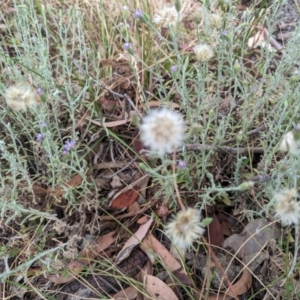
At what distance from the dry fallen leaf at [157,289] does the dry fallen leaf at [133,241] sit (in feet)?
0.36

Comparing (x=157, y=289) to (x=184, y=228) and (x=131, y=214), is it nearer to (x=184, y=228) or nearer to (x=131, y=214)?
(x=131, y=214)

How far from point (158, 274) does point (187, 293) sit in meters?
0.14

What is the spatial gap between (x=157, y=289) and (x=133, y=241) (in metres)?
0.19

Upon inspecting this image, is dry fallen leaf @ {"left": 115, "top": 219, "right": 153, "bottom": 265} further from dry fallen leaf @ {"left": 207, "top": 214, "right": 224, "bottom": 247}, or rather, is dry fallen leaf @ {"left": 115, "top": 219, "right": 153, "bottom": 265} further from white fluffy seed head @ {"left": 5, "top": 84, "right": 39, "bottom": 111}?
white fluffy seed head @ {"left": 5, "top": 84, "right": 39, "bottom": 111}

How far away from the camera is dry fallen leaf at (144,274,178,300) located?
1.41 meters

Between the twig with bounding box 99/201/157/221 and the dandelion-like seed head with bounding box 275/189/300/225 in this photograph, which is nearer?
the dandelion-like seed head with bounding box 275/189/300/225

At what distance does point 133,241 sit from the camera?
153cm

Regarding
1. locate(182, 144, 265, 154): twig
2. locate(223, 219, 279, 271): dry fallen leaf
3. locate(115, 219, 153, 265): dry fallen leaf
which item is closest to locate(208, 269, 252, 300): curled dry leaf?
locate(223, 219, 279, 271): dry fallen leaf

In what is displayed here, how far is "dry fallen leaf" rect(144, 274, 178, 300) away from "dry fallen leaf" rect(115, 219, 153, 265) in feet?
0.36

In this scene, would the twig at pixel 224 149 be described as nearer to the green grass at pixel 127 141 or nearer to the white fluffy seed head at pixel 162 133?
the green grass at pixel 127 141

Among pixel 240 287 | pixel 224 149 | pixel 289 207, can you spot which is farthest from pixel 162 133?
pixel 240 287

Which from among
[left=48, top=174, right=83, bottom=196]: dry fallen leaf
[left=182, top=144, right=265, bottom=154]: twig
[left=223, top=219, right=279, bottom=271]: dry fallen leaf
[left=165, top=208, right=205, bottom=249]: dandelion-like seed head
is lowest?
[left=223, top=219, right=279, bottom=271]: dry fallen leaf

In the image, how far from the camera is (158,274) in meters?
1.48

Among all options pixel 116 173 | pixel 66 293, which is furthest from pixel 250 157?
pixel 66 293
